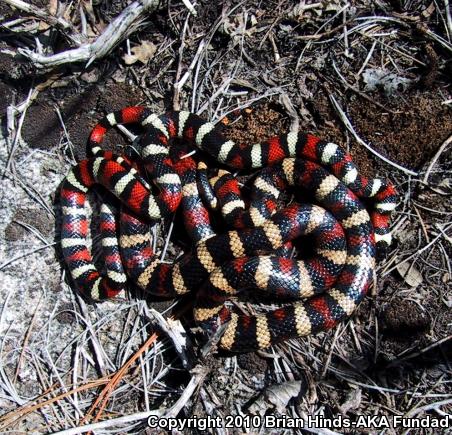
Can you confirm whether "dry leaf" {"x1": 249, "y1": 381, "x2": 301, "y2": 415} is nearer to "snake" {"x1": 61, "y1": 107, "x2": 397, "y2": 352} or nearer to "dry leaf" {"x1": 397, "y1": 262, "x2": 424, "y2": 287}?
"snake" {"x1": 61, "y1": 107, "x2": 397, "y2": 352}

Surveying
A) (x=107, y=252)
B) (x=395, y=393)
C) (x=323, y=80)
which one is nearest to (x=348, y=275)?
(x=395, y=393)

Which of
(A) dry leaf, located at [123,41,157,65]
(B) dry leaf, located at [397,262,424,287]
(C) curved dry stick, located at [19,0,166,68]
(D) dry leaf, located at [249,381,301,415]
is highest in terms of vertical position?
(C) curved dry stick, located at [19,0,166,68]

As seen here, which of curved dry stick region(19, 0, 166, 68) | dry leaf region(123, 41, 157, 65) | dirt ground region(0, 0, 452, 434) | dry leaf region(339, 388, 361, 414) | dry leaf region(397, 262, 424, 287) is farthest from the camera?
dry leaf region(123, 41, 157, 65)

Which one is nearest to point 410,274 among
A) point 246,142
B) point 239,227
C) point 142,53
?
point 239,227

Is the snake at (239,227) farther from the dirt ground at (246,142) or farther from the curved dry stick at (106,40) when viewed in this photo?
the curved dry stick at (106,40)

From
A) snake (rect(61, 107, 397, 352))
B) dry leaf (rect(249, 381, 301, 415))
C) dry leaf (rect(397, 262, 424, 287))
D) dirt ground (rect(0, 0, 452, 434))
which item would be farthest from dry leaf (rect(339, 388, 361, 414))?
dry leaf (rect(397, 262, 424, 287))

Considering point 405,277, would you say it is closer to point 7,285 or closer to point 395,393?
point 395,393
